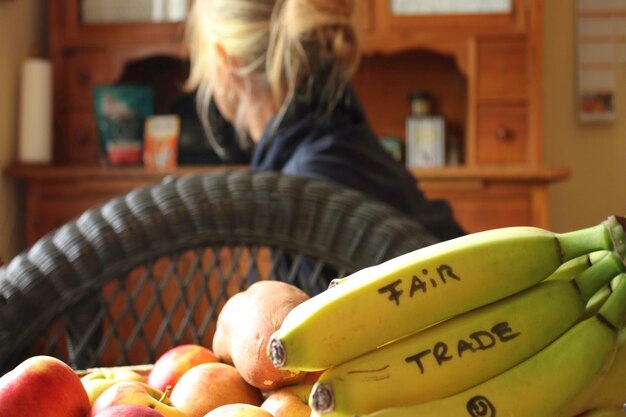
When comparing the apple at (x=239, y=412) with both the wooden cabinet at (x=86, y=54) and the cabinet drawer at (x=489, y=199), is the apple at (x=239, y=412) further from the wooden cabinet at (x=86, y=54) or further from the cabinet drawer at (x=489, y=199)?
the wooden cabinet at (x=86, y=54)

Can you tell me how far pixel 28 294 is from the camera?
0.86 m

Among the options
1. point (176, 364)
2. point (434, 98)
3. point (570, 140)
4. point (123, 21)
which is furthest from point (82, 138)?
point (176, 364)

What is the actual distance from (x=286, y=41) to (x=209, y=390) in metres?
0.99

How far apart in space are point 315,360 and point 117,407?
0.35 feet

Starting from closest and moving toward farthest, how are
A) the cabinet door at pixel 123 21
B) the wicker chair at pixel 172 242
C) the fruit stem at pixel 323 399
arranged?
the fruit stem at pixel 323 399
the wicker chair at pixel 172 242
the cabinet door at pixel 123 21

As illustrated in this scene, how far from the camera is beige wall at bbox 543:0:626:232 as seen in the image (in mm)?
3096

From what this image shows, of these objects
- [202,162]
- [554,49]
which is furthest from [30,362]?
[554,49]

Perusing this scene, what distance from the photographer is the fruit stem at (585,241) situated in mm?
438

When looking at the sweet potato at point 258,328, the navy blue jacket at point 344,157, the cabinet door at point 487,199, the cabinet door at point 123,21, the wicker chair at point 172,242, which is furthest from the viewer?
the cabinet door at point 123,21

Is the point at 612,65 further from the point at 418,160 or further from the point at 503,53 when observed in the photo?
the point at 418,160

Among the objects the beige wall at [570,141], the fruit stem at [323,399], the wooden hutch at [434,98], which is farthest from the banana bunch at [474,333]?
the beige wall at [570,141]

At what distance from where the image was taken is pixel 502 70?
2.85 metres

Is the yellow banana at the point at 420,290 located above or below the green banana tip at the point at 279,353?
above

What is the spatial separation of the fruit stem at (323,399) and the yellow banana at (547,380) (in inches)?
0.7
